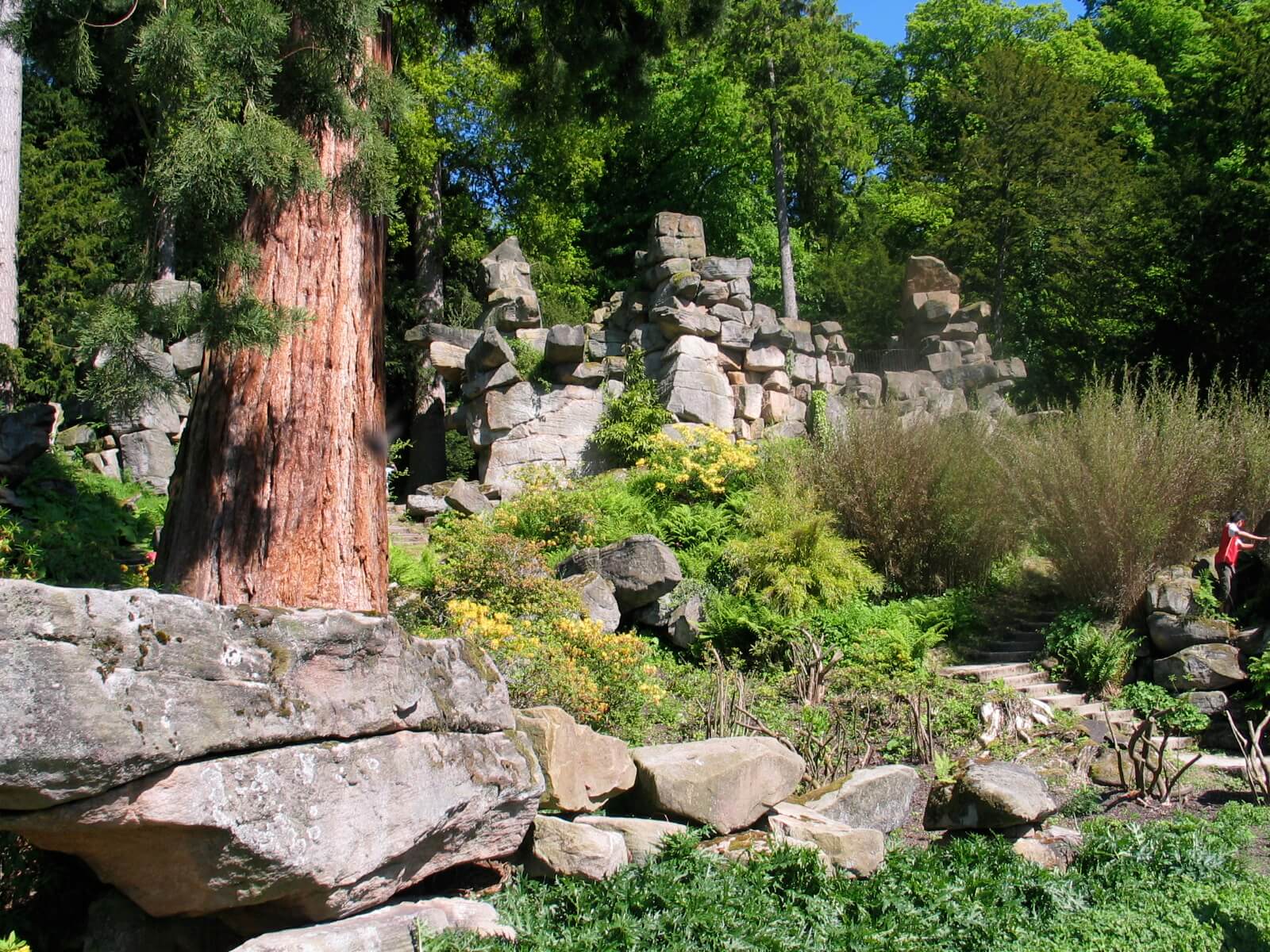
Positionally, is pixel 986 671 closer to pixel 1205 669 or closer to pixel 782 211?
pixel 1205 669

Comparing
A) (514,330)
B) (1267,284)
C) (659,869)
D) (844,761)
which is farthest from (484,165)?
(659,869)

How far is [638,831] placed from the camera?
16.7 ft

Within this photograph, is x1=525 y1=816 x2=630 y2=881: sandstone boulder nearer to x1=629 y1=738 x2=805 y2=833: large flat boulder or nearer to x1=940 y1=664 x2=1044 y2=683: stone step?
x1=629 y1=738 x2=805 y2=833: large flat boulder

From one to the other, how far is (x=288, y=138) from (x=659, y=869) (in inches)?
Answer: 143

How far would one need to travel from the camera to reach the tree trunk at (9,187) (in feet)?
33.6

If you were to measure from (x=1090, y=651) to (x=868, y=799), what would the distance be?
15.7 feet

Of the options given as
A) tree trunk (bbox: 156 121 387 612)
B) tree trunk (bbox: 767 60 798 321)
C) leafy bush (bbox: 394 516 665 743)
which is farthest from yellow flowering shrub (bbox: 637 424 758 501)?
tree trunk (bbox: 767 60 798 321)

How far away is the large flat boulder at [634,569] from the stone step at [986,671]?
276cm

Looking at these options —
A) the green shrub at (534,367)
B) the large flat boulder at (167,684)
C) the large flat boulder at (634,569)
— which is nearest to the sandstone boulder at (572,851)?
the large flat boulder at (167,684)

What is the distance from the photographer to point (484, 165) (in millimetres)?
23031

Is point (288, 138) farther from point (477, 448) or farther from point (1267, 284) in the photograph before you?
point (1267, 284)

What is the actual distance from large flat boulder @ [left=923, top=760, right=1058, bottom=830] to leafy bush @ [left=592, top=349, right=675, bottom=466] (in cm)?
860

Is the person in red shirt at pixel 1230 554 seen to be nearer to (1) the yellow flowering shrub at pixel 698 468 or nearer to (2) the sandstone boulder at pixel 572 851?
(1) the yellow flowering shrub at pixel 698 468

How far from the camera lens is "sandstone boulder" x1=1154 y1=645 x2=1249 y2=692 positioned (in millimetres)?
9164
